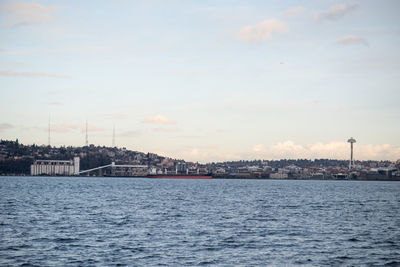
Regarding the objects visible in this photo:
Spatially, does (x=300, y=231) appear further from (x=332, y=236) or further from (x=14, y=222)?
(x=14, y=222)

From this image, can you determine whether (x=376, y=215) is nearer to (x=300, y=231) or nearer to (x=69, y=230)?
(x=300, y=231)

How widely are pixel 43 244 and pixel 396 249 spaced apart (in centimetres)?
2878

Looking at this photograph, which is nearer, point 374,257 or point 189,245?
point 374,257

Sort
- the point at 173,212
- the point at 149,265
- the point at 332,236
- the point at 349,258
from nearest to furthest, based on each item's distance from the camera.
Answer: the point at 149,265
the point at 349,258
the point at 332,236
the point at 173,212

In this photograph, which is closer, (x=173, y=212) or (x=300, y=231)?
(x=300, y=231)

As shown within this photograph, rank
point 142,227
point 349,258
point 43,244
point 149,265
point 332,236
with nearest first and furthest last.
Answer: point 149,265 → point 349,258 → point 43,244 → point 332,236 → point 142,227

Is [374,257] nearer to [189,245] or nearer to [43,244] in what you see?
[189,245]

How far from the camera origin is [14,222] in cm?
5194

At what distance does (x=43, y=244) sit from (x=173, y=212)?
96.1ft

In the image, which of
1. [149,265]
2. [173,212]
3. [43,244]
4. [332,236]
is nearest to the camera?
[149,265]

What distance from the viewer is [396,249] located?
3866 centimetres

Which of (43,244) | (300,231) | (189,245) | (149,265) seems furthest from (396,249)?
(43,244)

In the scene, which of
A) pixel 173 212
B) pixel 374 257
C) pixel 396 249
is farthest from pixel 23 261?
pixel 173 212

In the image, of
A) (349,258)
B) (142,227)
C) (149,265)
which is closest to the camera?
(149,265)
